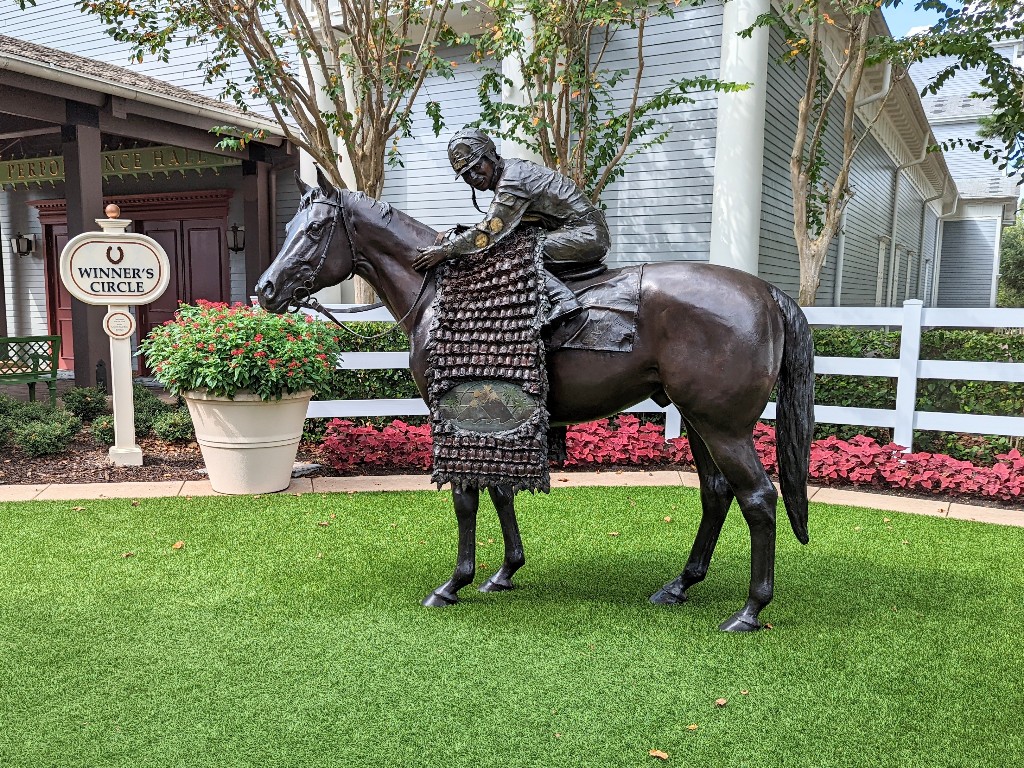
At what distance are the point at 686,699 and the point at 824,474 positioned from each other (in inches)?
148

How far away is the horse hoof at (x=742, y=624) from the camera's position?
327 cm

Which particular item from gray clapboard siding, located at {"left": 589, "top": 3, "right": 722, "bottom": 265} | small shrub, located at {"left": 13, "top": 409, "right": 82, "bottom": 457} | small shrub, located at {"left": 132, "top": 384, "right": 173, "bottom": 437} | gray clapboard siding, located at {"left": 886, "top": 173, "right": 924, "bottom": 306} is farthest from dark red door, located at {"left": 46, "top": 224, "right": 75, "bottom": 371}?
gray clapboard siding, located at {"left": 886, "top": 173, "right": 924, "bottom": 306}

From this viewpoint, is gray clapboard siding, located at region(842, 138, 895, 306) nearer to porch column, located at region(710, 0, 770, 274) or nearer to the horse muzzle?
porch column, located at region(710, 0, 770, 274)

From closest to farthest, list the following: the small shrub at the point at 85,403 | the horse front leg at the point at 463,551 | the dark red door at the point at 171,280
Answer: the horse front leg at the point at 463,551, the small shrub at the point at 85,403, the dark red door at the point at 171,280

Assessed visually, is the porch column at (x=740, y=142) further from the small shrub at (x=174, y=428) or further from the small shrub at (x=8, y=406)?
the small shrub at (x=8, y=406)

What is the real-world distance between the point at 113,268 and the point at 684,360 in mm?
5090

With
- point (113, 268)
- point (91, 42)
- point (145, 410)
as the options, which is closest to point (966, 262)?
point (91, 42)

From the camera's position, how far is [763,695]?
2721mm

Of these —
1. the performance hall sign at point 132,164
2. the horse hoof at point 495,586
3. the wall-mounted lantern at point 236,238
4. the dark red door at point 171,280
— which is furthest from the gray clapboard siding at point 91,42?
the horse hoof at point 495,586

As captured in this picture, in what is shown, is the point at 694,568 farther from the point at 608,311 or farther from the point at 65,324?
the point at 65,324

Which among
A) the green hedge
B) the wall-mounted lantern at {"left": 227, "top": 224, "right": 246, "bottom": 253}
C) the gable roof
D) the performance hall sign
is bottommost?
the green hedge

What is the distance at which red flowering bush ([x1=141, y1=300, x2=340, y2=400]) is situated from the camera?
5.20m

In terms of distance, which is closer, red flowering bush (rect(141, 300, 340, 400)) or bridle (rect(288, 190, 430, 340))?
bridle (rect(288, 190, 430, 340))

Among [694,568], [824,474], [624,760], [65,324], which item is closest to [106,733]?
[624,760]
